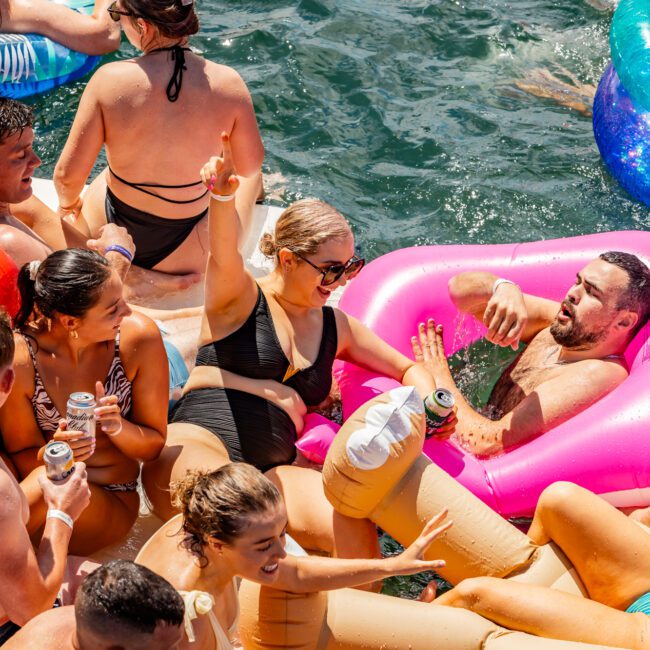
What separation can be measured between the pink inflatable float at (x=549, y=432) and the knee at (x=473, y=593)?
0.62m

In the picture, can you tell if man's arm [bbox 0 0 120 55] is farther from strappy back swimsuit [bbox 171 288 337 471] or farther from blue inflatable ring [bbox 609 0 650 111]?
strappy back swimsuit [bbox 171 288 337 471]

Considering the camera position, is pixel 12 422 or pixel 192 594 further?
pixel 12 422

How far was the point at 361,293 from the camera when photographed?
457cm

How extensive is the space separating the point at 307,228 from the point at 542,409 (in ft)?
4.13

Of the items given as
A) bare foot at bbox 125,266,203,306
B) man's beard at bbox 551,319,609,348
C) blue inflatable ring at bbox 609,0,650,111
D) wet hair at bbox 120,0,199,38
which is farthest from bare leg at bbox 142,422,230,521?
blue inflatable ring at bbox 609,0,650,111

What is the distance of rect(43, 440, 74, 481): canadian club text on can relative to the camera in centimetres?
272

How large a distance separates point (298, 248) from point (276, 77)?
418 centimetres

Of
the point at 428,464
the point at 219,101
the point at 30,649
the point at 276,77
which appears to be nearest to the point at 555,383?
the point at 428,464

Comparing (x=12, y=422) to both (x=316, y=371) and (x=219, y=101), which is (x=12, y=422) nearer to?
(x=316, y=371)

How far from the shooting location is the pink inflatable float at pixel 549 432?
12.3ft

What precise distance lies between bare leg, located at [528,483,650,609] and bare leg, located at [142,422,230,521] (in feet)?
3.90

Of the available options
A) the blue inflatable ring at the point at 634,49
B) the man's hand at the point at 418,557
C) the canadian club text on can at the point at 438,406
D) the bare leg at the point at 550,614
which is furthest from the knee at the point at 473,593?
the blue inflatable ring at the point at 634,49

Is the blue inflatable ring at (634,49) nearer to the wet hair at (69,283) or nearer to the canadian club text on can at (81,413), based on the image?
the wet hair at (69,283)

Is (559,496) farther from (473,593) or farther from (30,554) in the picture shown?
(30,554)
